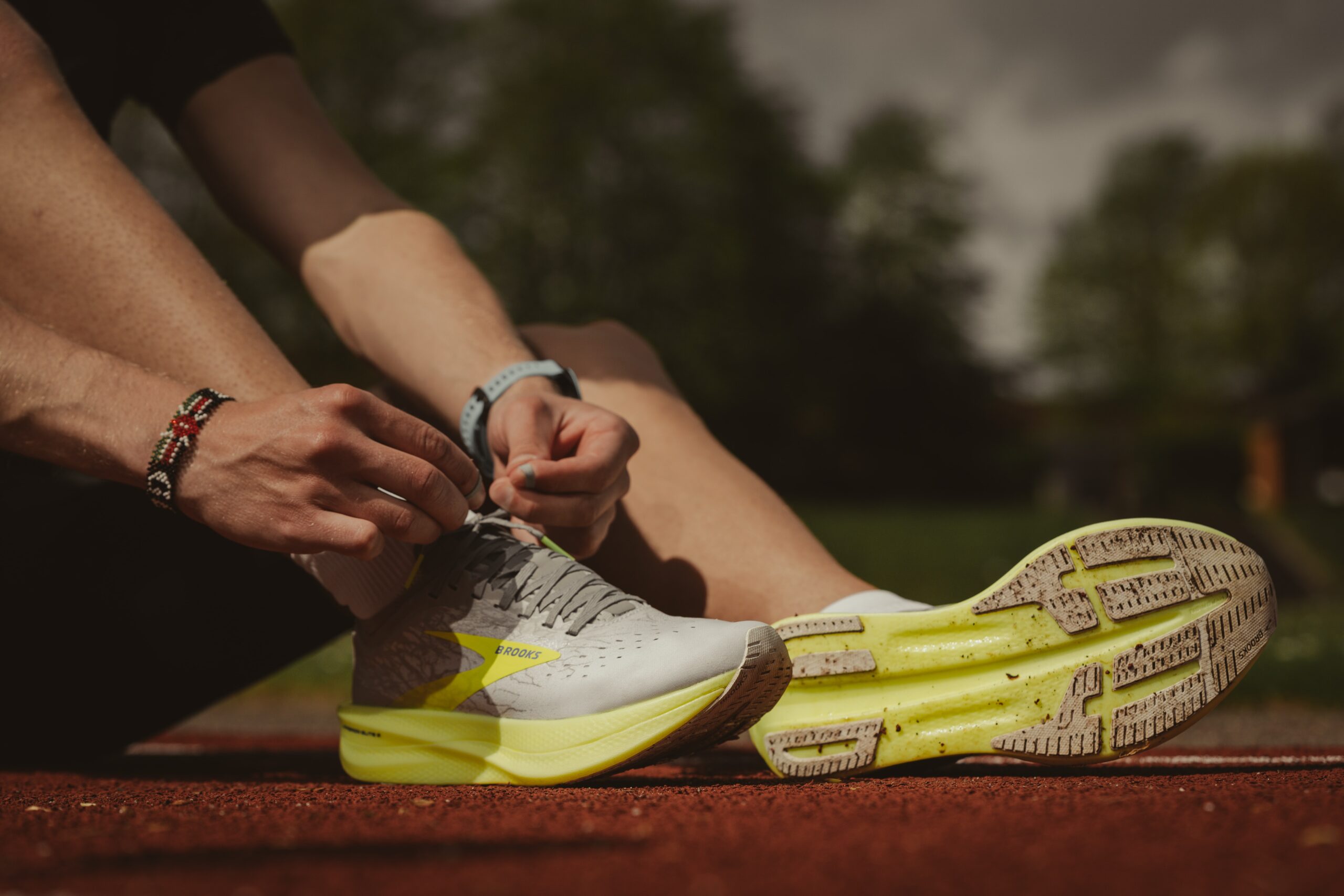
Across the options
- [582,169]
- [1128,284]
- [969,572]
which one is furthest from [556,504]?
[1128,284]

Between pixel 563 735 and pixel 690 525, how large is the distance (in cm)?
43

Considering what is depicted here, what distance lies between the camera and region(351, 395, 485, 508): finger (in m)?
1.18

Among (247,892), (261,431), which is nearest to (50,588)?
(261,431)

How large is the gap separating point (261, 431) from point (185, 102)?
102cm

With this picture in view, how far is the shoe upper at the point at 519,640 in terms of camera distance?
1.20 m

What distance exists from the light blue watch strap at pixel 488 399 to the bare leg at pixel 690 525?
6.1 inches

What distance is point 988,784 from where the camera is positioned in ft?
4.09

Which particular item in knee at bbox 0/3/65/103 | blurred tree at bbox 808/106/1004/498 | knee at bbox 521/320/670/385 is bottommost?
blurred tree at bbox 808/106/1004/498

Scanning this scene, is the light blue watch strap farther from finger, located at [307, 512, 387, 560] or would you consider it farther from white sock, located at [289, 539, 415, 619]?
finger, located at [307, 512, 387, 560]

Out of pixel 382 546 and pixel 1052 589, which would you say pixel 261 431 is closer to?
pixel 382 546

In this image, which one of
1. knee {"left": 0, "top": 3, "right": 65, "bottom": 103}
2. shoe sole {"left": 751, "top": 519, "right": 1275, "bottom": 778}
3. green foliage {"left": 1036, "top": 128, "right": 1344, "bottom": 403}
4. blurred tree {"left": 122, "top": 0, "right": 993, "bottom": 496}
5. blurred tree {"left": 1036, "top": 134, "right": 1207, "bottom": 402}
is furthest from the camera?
blurred tree {"left": 1036, "top": 134, "right": 1207, "bottom": 402}

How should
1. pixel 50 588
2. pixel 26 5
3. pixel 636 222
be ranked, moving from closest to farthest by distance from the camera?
pixel 50 588 < pixel 26 5 < pixel 636 222

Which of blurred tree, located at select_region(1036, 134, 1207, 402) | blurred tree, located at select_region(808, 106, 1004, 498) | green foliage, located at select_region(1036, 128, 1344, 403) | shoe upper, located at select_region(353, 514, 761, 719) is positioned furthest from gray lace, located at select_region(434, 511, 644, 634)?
blurred tree, located at select_region(1036, 134, 1207, 402)

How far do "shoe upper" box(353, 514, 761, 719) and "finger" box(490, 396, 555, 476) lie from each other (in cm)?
13
